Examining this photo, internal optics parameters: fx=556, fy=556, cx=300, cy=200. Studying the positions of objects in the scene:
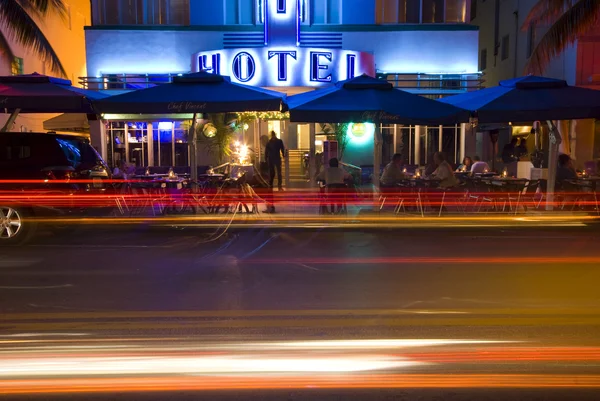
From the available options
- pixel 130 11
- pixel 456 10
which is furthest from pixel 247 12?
pixel 456 10

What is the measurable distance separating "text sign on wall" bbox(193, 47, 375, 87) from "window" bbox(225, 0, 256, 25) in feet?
9.79

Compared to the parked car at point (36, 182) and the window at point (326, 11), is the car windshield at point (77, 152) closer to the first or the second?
the parked car at point (36, 182)

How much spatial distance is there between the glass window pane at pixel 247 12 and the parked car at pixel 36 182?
11322mm

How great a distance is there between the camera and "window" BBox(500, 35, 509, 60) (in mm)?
25495

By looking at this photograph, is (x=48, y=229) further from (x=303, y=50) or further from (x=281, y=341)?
(x=303, y=50)

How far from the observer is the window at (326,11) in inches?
786

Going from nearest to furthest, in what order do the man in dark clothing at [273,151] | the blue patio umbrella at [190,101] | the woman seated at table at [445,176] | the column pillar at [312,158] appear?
1. the blue patio umbrella at [190,101]
2. the woman seated at table at [445,176]
3. the man in dark clothing at [273,151]
4. the column pillar at [312,158]

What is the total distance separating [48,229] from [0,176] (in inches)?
60.2

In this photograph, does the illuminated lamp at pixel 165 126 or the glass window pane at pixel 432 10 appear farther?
the glass window pane at pixel 432 10

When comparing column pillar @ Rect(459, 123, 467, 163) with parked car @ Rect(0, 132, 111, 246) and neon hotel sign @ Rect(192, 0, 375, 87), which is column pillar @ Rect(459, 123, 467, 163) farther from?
parked car @ Rect(0, 132, 111, 246)

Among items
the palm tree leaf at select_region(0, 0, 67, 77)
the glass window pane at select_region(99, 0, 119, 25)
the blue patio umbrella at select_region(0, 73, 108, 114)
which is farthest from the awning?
the blue patio umbrella at select_region(0, 73, 108, 114)

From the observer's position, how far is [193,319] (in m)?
5.68

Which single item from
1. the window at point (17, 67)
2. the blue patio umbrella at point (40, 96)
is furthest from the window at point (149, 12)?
the blue patio umbrella at point (40, 96)

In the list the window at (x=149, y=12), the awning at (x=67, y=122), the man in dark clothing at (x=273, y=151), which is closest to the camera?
the man in dark clothing at (x=273, y=151)
